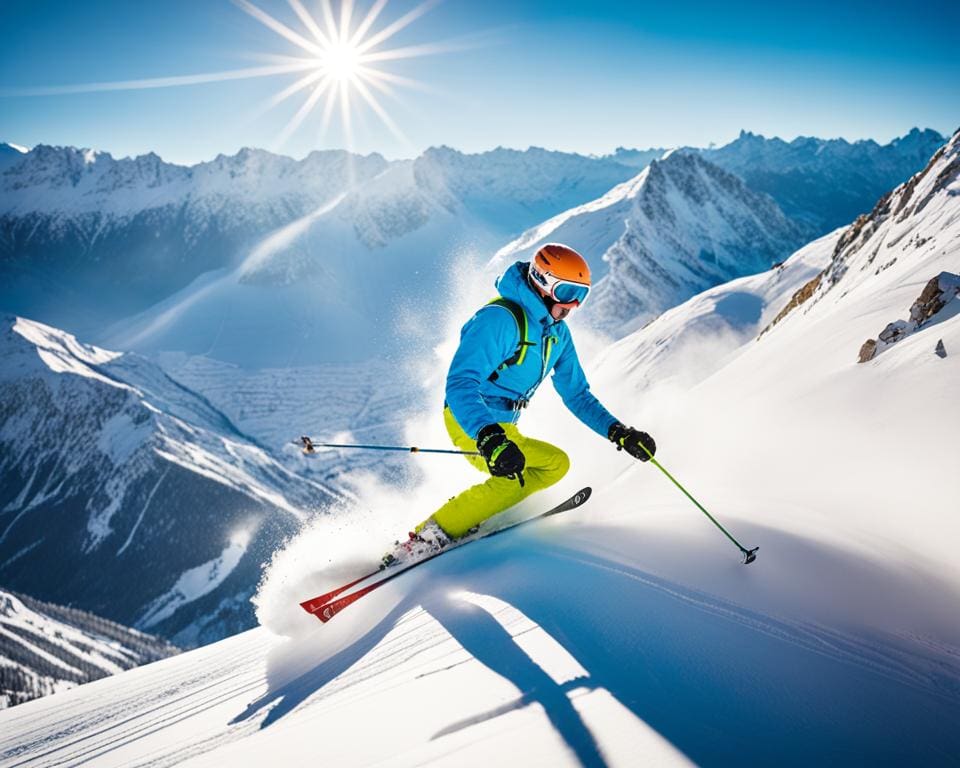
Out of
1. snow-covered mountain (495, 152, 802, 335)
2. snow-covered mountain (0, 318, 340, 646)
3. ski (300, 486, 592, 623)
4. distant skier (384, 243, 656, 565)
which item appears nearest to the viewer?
distant skier (384, 243, 656, 565)

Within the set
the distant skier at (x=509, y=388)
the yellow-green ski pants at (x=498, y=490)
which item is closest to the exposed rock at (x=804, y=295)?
the distant skier at (x=509, y=388)

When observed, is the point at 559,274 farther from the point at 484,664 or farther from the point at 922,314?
the point at 922,314

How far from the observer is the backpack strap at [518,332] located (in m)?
5.21

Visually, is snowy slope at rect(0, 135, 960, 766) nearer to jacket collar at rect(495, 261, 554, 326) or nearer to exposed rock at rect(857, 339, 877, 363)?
exposed rock at rect(857, 339, 877, 363)

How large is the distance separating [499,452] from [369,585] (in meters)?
2.23

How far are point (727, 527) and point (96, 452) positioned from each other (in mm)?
214307

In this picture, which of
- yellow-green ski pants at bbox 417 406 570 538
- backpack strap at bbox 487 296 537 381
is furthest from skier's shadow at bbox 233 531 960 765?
backpack strap at bbox 487 296 537 381

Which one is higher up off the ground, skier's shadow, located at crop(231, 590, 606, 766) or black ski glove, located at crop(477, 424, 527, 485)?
black ski glove, located at crop(477, 424, 527, 485)

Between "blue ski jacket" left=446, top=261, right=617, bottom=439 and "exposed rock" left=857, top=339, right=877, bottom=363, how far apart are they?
10.6ft

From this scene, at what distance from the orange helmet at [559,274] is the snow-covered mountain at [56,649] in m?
124

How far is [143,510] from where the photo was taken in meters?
154

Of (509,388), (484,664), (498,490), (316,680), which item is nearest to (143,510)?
(498,490)

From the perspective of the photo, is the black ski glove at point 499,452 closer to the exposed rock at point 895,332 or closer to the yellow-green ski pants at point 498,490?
the yellow-green ski pants at point 498,490

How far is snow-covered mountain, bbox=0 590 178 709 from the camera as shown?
326ft
